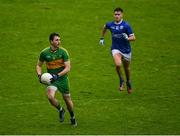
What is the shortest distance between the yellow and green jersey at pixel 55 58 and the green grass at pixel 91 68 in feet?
5.38

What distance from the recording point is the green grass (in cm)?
1820

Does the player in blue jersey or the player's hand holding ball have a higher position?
the player in blue jersey

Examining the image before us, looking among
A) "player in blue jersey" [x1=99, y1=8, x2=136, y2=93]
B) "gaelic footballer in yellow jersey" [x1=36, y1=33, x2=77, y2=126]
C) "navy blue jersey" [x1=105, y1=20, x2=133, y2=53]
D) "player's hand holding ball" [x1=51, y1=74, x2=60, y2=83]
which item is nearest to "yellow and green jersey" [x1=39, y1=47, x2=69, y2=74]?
"gaelic footballer in yellow jersey" [x1=36, y1=33, x2=77, y2=126]

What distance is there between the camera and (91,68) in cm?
2502

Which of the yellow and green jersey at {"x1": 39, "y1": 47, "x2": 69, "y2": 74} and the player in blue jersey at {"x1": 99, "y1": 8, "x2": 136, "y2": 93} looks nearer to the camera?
the yellow and green jersey at {"x1": 39, "y1": 47, "x2": 69, "y2": 74}

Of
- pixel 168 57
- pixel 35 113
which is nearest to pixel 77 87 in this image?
pixel 35 113

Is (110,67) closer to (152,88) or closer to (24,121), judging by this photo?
(152,88)

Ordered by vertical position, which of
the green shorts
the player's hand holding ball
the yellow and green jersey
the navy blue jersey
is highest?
the navy blue jersey

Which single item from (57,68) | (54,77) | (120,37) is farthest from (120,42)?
(54,77)

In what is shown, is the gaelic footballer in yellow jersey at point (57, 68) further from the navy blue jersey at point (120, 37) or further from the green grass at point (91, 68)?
the navy blue jersey at point (120, 37)

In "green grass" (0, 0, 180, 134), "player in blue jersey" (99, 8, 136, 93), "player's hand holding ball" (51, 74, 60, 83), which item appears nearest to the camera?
"player's hand holding ball" (51, 74, 60, 83)

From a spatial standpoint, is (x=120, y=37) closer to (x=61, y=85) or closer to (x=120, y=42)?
(x=120, y=42)

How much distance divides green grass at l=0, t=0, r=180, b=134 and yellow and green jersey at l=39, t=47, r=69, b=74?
1639 mm

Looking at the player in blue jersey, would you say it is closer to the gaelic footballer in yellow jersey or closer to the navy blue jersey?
the navy blue jersey
